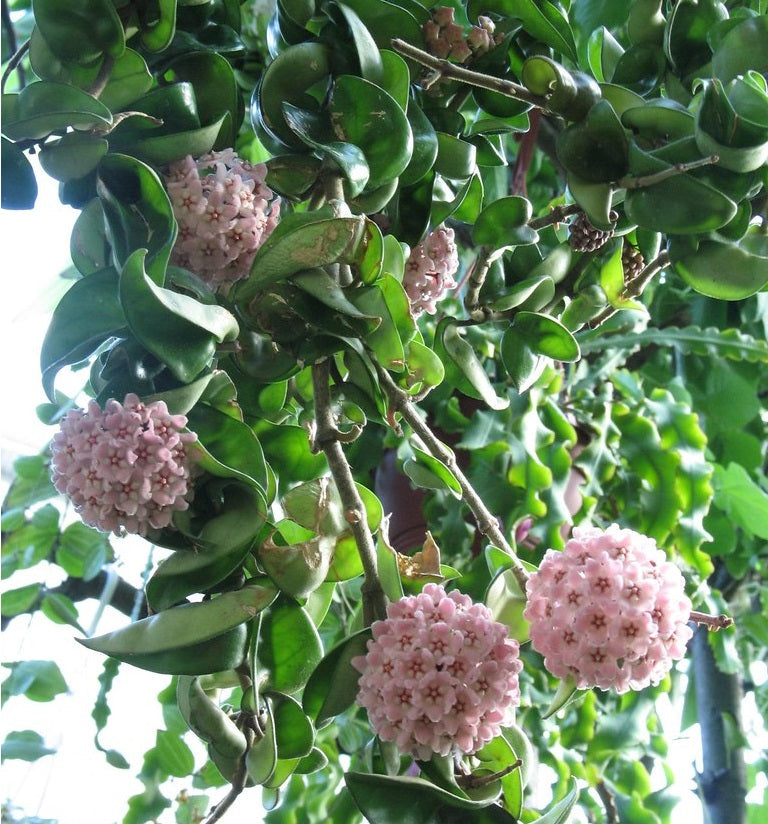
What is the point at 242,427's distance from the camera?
366 mm

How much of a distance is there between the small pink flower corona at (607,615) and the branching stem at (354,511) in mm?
63

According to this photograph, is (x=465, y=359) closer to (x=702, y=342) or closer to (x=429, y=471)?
(x=429, y=471)

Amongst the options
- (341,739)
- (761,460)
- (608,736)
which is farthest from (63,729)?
(761,460)

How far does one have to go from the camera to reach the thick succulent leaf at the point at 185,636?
0.33 meters

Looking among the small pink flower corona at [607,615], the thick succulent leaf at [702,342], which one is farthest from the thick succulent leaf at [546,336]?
the thick succulent leaf at [702,342]

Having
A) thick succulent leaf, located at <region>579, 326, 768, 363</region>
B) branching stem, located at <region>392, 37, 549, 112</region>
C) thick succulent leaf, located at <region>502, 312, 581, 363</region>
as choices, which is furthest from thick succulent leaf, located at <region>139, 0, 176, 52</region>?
thick succulent leaf, located at <region>579, 326, 768, 363</region>

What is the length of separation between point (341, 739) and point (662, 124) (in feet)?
2.01

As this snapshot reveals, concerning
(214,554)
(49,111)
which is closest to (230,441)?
(214,554)

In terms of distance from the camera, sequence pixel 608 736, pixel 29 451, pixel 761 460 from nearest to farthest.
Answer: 1. pixel 608 736
2. pixel 29 451
3. pixel 761 460

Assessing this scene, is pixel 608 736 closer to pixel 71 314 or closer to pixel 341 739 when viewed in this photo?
pixel 341 739

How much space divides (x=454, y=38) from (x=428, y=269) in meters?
0.11

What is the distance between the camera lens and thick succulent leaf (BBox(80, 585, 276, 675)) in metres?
0.33

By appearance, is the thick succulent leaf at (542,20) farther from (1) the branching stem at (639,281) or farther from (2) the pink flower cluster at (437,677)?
(2) the pink flower cluster at (437,677)

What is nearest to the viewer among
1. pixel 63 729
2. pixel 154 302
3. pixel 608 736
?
pixel 154 302
